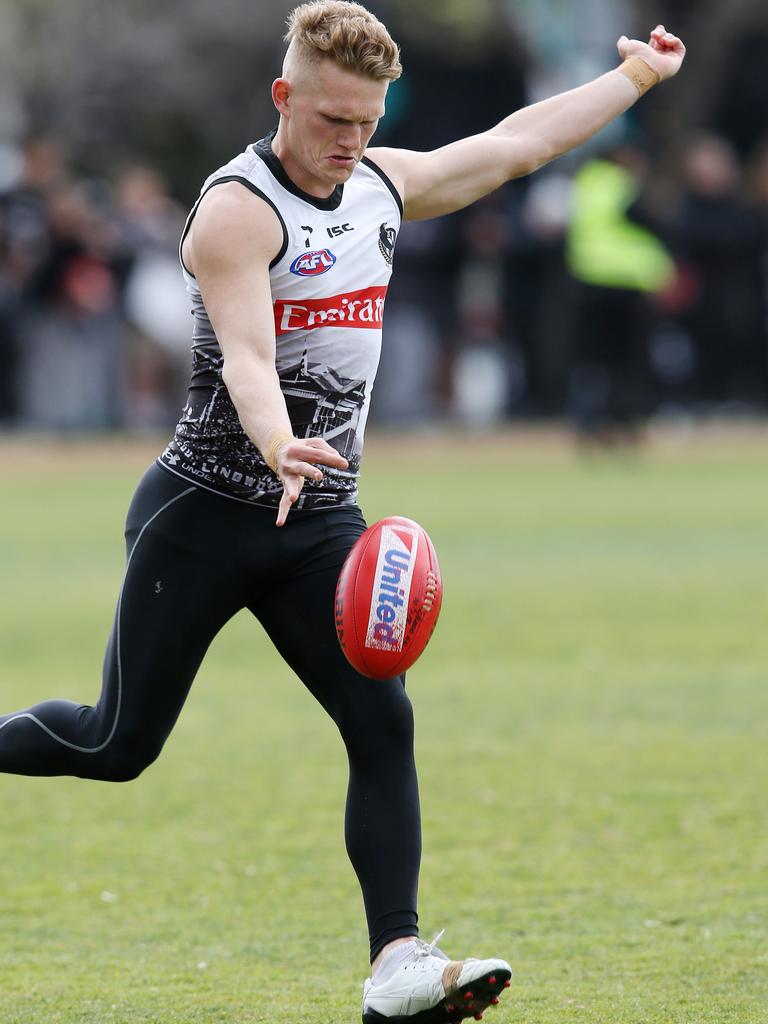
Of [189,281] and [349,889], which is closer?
[189,281]

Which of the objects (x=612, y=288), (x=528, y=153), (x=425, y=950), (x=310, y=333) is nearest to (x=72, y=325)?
(x=612, y=288)

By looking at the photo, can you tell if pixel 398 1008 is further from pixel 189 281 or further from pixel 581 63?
Result: pixel 581 63

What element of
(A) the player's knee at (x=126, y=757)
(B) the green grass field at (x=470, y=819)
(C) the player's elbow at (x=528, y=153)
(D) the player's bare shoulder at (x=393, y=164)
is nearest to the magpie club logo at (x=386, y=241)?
(D) the player's bare shoulder at (x=393, y=164)

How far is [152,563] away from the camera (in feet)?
16.8

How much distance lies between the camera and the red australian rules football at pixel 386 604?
4.74 m

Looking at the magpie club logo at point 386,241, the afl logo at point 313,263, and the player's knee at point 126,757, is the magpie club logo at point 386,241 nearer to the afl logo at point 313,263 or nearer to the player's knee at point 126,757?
the afl logo at point 313,263

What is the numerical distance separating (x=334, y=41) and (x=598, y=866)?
9.38 feet

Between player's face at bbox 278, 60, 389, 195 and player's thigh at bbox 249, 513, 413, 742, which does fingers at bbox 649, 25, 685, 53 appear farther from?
player's thigh at bbox 249, 513, 413, 742

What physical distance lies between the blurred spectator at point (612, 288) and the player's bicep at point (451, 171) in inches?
574

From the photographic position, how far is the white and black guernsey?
16.2ft

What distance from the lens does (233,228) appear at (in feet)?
15.8

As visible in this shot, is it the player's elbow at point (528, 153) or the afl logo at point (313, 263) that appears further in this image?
the player's elbow at point (528, 153)

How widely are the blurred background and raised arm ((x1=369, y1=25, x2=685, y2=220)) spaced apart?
14192mm

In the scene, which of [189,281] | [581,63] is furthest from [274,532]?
[581,63]
